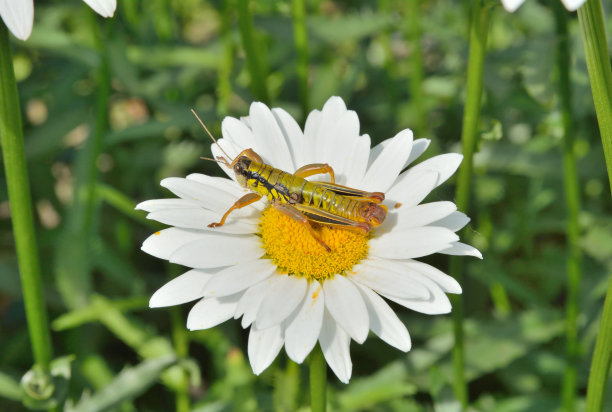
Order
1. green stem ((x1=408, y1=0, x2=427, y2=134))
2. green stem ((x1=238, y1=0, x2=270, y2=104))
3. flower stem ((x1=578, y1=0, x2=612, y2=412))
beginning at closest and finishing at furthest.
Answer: flower stem ((x1=578, y1=0, x2=612, y2=412)) < green stem ((x1=238, y1=0, x2=270, y2=104)) < green stem ((x1=408, y1=0, x2=427, y2=134))

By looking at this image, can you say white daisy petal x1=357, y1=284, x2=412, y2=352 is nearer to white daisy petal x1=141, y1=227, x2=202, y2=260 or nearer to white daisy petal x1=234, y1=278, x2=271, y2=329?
white daisy petal x1=234, y1=278, x2=271, y2=329

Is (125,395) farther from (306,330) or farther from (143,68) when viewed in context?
(143,68)

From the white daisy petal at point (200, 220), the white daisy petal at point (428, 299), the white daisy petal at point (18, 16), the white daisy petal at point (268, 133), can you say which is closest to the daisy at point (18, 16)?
the white daisy petal at point (18, 16)

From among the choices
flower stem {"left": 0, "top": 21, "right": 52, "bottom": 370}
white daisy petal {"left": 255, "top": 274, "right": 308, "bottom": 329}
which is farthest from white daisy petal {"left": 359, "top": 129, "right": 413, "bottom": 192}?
flower stem {"left": 0, "top": 21, "right": 52, "bottom": 370}

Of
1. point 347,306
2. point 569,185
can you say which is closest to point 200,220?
point 347,306

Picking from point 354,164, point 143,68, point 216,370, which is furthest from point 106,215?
point 354,164
